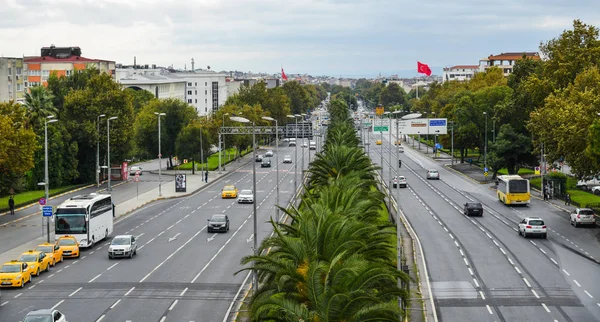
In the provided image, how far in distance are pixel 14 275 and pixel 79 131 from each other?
2015 inches

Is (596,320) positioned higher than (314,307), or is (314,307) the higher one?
(314,307)

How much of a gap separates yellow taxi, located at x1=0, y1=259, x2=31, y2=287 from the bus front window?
31.3ft

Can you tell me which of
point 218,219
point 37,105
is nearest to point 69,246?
point 218,219

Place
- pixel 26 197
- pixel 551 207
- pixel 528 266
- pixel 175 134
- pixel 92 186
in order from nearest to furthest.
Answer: pixel 528 266 → pixel 551 207 → pixel 26 197 → pixel 92 186 → pixel 175 134

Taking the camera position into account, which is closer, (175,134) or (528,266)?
(528,266)

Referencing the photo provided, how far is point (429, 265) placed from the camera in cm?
4322

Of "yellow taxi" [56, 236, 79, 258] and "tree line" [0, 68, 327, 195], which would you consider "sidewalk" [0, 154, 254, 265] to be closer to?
"yellow taxi" [56, 236, 79, 258]

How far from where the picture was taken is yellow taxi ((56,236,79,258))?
1820 inches

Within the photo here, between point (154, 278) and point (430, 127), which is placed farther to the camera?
point (430, 127)

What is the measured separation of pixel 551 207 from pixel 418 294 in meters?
35.8

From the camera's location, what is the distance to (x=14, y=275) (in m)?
38.0

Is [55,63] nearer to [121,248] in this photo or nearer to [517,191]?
[517,191]

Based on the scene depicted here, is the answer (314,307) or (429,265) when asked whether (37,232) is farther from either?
(314,307)

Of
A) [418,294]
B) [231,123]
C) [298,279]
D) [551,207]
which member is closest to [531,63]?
[551,207]
